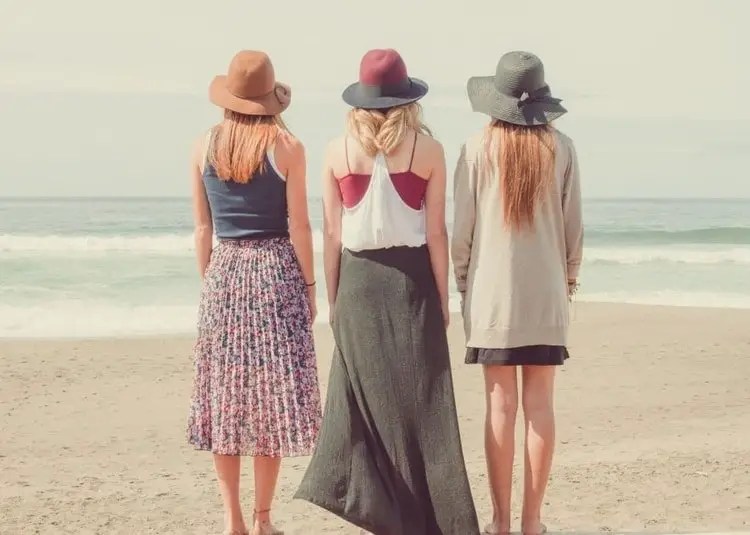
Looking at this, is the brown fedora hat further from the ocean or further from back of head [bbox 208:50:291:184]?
the ocean

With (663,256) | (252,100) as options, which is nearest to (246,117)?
(252,100)

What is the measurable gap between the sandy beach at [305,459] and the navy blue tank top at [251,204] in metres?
1.48

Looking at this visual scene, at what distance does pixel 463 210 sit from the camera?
3.96 m

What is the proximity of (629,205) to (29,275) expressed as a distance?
101 ft

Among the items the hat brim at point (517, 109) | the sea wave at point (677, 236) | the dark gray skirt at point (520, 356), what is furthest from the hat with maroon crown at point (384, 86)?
the sea wave at point (677, 236)

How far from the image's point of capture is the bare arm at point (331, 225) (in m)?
3.94

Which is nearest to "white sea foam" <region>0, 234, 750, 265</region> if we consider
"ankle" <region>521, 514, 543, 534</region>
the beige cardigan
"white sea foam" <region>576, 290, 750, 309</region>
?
"white sea foam" <region>576, 290, 750, 309</region>

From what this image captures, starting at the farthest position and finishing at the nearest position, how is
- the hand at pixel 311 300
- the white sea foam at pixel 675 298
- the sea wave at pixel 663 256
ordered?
the sea wave at pixel 663 256, the white sea foam at pixel 675 298, the hand at pixel 311 300

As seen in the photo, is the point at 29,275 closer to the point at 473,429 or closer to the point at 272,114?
the point at 473,429

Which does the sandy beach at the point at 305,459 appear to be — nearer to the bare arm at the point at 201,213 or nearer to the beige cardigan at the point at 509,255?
the beige cardigan at the point at 509,255

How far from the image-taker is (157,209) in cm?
3869

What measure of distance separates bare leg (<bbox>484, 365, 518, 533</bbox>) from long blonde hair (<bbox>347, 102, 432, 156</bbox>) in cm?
92

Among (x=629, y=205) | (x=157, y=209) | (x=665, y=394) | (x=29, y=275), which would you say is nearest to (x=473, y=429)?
(x=665, y=394)

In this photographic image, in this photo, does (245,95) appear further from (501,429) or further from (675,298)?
(675,298)
